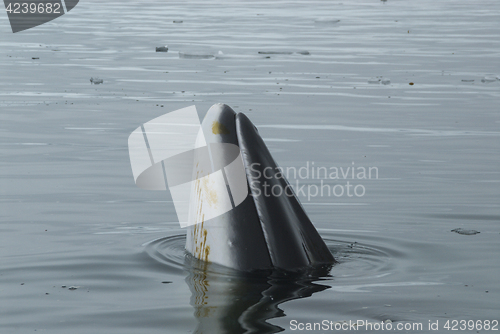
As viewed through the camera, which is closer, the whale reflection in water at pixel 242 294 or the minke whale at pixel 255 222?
the whale reflection in water at pixel 242 294

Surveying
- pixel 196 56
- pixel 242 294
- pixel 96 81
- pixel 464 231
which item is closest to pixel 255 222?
pixel 242 294

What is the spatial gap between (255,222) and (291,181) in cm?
475

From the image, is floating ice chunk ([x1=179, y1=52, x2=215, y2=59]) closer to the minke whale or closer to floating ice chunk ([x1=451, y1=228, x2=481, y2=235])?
floating ice chunk ([x1=451, y1=228, x2=481, y2=235])

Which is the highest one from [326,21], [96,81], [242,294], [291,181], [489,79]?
[326,21]

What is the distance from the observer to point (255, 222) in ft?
20.0

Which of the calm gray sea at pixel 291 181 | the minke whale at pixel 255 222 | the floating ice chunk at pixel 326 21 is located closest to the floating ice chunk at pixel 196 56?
the calm gray sea at pixel 291 181

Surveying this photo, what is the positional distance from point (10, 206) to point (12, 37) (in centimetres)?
2957

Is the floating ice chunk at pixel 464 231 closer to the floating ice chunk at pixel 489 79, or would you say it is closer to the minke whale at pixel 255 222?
the minke whale at pixel 255 222

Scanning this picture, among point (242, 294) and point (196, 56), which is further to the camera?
point (196, 56)

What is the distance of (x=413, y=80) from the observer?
21.5 meters

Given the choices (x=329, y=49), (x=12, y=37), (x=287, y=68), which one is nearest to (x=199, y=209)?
(x=287, y=68)

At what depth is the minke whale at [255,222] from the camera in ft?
20.0

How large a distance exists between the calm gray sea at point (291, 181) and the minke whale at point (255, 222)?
171 millimetres

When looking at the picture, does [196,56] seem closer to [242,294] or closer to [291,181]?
[291,181]
